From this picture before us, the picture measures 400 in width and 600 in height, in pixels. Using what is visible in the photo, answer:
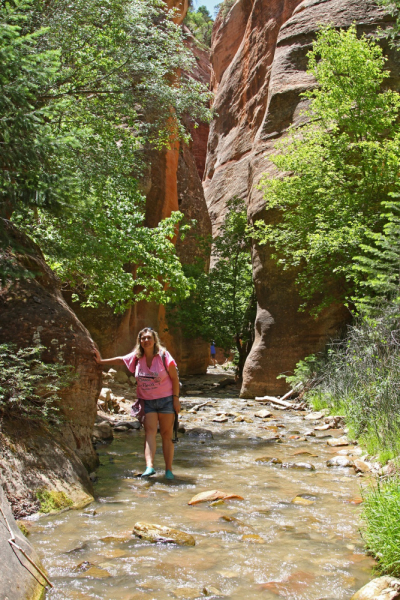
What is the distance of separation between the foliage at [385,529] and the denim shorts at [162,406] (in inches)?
108

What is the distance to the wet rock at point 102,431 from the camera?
863cm

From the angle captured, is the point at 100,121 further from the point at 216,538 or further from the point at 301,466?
the point at 216,538

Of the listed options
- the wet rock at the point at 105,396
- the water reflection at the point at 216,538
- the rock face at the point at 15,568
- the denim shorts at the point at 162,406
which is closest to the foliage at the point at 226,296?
the wet rock at the point at 105,396

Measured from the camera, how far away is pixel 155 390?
6.23 metres

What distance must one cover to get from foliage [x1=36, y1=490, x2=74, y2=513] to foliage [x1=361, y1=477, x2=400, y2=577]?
99.1 inches

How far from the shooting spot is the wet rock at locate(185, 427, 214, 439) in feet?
30.7

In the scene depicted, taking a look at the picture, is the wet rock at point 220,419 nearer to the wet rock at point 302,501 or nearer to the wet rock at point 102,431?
the wet rock at point 102,431

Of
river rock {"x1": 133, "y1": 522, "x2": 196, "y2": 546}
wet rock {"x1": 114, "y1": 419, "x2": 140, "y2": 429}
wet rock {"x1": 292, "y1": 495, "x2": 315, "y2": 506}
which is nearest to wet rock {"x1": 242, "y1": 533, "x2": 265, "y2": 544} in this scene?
river rock {"x1": 133, "y1": 522, "x2": 196, "y2": 546}

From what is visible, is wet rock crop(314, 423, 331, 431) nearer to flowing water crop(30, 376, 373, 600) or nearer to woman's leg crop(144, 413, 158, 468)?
flowing water crop(30, 376, 373, 600)

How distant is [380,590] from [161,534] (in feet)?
5.56

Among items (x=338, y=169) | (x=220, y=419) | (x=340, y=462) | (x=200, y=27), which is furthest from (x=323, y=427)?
(x=200, y=27)

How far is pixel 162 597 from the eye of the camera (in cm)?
322

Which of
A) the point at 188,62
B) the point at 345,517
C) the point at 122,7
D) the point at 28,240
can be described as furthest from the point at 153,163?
the point at 345,517

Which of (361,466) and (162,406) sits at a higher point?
(162,406)
